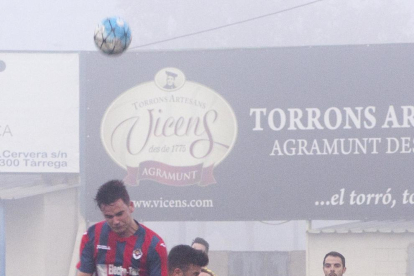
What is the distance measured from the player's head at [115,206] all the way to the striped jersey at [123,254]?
91 mm

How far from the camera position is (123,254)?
17.2 ft

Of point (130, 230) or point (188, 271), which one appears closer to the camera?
point (130, 230)

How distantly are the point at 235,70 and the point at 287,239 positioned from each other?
165 feet

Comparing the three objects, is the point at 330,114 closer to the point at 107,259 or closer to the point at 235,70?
the point at 235,70

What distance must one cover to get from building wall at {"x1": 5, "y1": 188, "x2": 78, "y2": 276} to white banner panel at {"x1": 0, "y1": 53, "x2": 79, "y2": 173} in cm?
85

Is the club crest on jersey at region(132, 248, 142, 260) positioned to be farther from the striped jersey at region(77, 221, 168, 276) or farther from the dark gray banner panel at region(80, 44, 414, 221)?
the dark gray banner panel at region(80, 44, 414, 221)

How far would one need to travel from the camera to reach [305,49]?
1246cm

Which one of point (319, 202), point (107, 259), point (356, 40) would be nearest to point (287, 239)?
point (356, 40)

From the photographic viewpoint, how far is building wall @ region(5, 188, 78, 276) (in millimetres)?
13453

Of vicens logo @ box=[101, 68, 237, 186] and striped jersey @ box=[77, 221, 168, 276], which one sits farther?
vicens logo @ box=[101, 68, 237, 186]

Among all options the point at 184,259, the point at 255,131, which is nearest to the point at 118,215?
the point at 184,259

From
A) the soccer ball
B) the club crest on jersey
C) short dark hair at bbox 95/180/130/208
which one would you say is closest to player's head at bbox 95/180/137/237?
short dark hair at bbox 95/180/130/208

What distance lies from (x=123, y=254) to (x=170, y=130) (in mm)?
7539

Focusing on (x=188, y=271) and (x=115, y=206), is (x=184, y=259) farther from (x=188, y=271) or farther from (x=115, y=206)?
(x=115, y=206)
